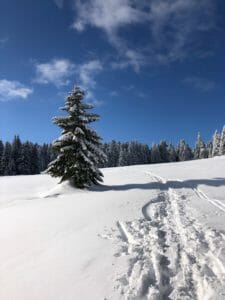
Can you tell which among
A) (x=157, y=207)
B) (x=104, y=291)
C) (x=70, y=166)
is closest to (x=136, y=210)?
(x=157, y=207)

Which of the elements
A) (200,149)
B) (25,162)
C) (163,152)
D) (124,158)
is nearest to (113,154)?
(124,158)

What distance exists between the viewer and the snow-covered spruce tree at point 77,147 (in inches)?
707

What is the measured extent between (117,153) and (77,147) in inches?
3001

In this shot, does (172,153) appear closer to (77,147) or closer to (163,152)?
(163,152)

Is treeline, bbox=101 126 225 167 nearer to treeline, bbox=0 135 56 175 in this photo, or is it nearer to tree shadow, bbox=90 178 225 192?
treeline, bbox=0 135 56 175

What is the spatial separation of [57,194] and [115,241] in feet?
30.4

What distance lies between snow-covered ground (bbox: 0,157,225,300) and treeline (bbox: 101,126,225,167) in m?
72.2

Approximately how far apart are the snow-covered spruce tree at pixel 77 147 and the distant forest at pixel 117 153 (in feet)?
146

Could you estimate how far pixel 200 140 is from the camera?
96188 mm

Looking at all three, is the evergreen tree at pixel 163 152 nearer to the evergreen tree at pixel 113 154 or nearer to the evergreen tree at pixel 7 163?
the evergreen tree at pixel 113 154

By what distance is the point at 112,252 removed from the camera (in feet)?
22.2

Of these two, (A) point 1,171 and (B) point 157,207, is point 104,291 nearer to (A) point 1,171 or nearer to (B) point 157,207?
(B) point 157,207

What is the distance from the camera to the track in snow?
16.4ft

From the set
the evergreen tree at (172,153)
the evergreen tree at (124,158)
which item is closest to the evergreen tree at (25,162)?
the evergreen tree at (124,158)
